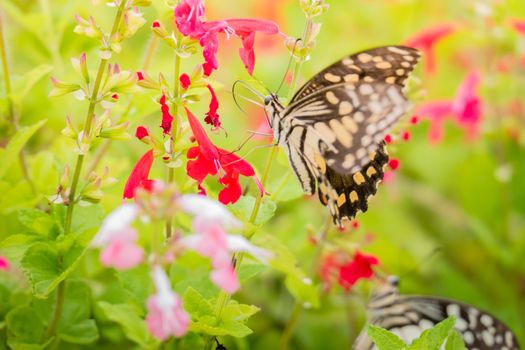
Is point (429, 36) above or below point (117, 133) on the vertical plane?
above

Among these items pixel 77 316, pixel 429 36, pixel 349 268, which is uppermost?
pixel 429 36

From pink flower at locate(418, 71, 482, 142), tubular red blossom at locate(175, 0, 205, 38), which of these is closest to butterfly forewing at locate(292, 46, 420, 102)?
tubular red blossom at locate(175, 0, 205, 38)

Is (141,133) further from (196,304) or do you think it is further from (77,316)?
(77,316)

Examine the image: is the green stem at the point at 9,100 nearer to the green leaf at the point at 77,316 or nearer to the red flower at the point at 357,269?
the green leaf at the point at 77,316

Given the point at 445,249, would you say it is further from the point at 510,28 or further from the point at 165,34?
Result: the point at 165,34

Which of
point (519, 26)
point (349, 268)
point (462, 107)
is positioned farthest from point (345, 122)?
point (519, 26)

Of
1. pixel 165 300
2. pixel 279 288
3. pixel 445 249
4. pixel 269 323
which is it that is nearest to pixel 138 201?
pixel 165 300
